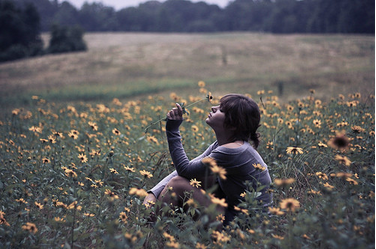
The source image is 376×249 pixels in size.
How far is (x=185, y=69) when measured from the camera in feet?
63.8

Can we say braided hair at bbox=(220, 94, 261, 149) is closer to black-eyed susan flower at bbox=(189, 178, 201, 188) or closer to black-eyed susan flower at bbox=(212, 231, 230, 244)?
black-eyed susan flower at bbox=(189, 178, 201, 188)

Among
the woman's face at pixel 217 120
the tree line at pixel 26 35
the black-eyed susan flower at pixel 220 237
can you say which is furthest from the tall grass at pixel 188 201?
the tree line at pixel 26 35

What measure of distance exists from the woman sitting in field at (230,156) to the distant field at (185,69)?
27.9 ft

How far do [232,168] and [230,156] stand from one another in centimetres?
9

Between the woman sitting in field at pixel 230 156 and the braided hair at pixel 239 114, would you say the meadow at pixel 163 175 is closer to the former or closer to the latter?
the woman sitting in field at pixel 230 156

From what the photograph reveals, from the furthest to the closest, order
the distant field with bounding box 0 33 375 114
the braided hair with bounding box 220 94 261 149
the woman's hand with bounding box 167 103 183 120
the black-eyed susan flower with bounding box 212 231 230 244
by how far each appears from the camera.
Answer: the distant field with bounding box 0 33 375 114
the woman's hand with bounding box 167 103 183 120
the braided hair with bounding box 220 94 261 149
the black-eyed susan flower with bounding box 212 231 230 244

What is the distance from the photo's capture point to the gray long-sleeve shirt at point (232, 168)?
7.23ft

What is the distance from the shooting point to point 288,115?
13.5 feet

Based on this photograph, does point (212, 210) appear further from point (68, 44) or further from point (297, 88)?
point (68, 44)

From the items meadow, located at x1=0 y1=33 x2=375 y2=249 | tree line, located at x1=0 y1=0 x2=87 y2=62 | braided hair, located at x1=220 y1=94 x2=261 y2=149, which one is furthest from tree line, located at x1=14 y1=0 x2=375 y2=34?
braided hair, located at x1=220 y1=94 x2=261 y2=149

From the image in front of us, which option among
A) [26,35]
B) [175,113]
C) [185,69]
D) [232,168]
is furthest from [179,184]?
[26,35]

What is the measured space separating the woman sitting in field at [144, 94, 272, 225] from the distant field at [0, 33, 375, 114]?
8515mm

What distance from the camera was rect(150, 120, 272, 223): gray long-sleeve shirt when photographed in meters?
2.21

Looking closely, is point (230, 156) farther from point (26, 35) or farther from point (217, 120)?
point (26, 35)
